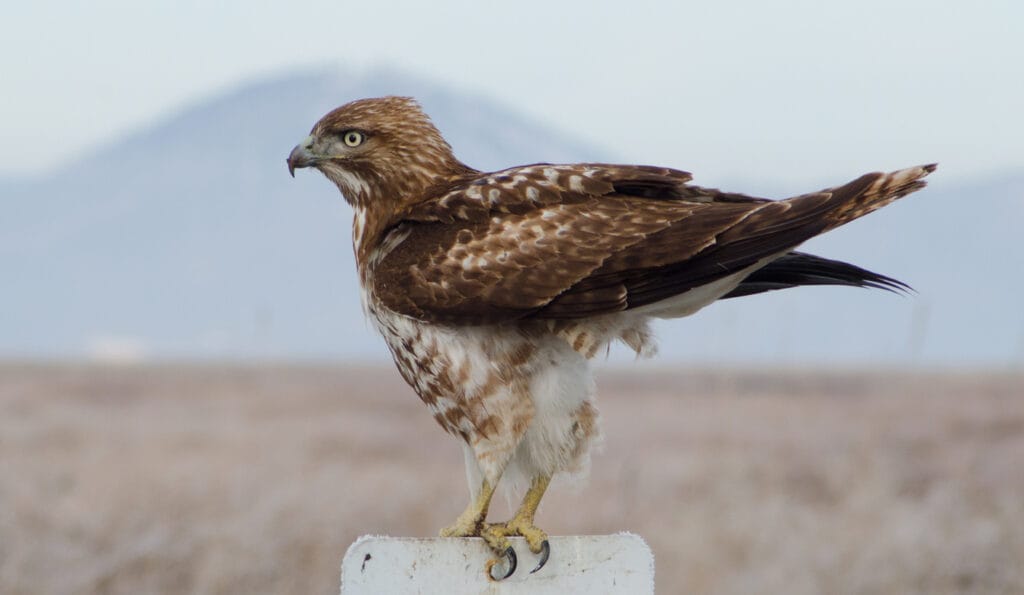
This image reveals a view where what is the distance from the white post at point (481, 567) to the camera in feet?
15.8

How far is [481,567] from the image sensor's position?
16.4 feet

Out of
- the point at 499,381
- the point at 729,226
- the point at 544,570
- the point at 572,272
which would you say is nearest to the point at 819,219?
the point at 729,226

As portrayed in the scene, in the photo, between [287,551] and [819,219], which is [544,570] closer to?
[819,219]

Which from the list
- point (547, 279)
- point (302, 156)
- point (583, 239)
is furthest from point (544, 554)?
point (302, 156)

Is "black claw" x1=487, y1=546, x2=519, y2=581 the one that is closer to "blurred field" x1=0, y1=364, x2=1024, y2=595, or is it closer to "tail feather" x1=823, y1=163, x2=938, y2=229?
"tail feather" x1=823, y1=163, x2=938, y2=229

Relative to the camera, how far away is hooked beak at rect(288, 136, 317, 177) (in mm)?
5688

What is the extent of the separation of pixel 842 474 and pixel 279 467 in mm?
9809

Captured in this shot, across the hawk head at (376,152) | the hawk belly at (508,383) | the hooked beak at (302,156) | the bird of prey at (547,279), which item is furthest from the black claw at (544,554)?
the hooked beak at (302,156)

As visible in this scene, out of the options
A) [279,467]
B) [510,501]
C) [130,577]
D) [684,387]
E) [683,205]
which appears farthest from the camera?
[684,387]

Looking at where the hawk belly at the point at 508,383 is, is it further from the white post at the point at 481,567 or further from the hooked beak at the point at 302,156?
the hooked beak at the point at 302,156

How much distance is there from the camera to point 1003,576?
16500mm

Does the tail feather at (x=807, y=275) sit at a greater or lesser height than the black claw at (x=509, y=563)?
greater

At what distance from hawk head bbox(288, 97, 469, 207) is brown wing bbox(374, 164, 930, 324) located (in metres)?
0.29

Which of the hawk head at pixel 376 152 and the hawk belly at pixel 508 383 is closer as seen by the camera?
the hawk belly at pixel 508 383
